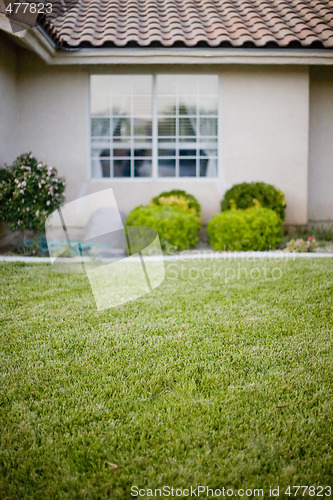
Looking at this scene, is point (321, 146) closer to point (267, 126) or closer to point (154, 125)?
point (267, 126)

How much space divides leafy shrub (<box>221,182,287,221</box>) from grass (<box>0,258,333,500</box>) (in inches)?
134

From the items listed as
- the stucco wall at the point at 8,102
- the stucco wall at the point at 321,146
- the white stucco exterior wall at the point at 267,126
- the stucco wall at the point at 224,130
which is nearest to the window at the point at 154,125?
the stucco wall at the point at 224,130

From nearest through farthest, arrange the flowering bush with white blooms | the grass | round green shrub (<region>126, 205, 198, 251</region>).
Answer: the grass, the flowering bush with white blooms, round green shrub (<region>126, 205, 198, 251</region>)

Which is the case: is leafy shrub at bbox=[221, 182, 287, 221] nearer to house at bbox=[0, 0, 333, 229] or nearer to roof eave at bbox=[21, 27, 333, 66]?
house at bbox=[0, 0, 333, 229]

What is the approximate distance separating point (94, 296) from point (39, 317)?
785 millimetres

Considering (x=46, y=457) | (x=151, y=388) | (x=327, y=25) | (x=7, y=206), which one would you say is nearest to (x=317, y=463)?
(x=151, y=388)

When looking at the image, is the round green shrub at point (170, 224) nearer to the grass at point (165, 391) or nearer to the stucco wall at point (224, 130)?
the stucco wall at point (224, 130)

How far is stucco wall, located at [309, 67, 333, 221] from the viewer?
9555 millimetres

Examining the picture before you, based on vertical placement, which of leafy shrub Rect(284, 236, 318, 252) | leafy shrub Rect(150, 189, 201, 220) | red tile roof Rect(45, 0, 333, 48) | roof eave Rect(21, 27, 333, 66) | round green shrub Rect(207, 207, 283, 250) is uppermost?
red tile roof Rect(45, 0, 333, 48)

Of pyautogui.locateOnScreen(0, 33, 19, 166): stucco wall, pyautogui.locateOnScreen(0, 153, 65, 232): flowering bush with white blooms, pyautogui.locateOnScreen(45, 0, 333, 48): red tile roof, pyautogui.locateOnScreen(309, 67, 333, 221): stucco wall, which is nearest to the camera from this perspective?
pyautogui.locateOnScreen(0, 153, 65, 232): flowering bush with white blooms

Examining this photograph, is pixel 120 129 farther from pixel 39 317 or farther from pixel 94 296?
pixel 39 317

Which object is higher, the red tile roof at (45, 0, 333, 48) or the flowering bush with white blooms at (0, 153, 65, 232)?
the red tile roof at (45, 0, 333, 48)

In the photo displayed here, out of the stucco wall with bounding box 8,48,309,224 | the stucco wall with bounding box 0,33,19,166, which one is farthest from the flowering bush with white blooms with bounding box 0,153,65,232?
the stucco wall with bounding box 8,48,309,224

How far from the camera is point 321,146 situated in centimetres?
974
